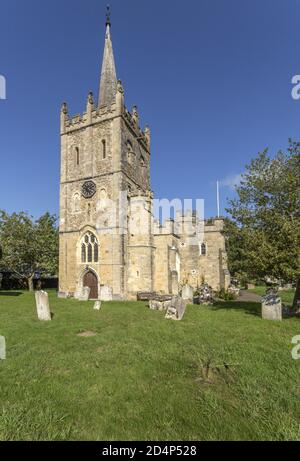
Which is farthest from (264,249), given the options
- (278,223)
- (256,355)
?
(256,355)

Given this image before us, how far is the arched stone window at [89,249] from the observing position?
69.7ft

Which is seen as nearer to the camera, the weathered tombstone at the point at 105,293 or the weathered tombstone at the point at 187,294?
the weathered tombstone at the point at 187,294

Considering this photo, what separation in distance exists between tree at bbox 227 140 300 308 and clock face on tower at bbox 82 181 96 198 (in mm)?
13944

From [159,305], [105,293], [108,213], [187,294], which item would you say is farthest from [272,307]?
[108,213]

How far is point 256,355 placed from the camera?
17.9ft

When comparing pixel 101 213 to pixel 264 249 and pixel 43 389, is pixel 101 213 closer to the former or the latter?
pixel 264 249

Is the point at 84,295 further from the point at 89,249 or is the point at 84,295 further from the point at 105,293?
the point at 89,249

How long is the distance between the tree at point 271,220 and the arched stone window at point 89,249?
42.5 ft

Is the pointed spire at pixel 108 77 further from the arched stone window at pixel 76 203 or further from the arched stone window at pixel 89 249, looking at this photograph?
the arched stone window at pixel 89 249

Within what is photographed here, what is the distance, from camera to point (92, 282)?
2112cm

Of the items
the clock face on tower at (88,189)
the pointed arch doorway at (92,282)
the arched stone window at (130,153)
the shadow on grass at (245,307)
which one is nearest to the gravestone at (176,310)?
the shadow on grass at (245,307)

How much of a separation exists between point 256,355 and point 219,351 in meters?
0.79

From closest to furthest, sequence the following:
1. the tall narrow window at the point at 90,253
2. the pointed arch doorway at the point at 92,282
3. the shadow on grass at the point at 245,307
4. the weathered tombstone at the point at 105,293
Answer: the shadow on grass at the point at 245,307 → the weathered tombstone at the point at 105,293 → the pointed arch doorway at the point at 92,282 → the tall narrow window at the point at 90,253

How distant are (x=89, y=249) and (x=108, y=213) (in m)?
3.62
